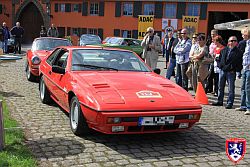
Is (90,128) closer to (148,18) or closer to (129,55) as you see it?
(129,55)

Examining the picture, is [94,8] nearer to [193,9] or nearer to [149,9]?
[149,9]

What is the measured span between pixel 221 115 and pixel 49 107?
358cm

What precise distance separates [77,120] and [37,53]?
6.08 meters

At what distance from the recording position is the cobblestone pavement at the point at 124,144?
4.51 metres

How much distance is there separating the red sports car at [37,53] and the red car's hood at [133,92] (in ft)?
15.9

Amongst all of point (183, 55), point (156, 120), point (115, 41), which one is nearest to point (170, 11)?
point (115, 41)

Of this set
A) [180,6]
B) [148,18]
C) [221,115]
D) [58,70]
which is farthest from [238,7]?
[58,70]

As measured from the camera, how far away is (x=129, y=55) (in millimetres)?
6672

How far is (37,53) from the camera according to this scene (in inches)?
428

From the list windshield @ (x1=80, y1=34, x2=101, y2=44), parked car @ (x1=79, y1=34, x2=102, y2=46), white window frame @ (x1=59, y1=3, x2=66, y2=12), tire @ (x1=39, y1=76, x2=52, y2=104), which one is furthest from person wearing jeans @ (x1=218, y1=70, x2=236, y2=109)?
white window frame @ (x1=59, y1=3, x2=66, y2=12)

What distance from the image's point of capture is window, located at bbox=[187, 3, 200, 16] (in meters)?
33.9

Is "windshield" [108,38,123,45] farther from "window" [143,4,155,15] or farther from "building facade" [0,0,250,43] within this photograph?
"window" [143,4,155,15]

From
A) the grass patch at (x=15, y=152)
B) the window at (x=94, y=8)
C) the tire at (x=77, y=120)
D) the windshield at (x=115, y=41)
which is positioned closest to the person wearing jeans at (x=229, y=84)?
the tire at (x=77, y=120)

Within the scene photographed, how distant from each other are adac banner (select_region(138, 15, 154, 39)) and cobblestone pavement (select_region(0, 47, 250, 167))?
28.8m
